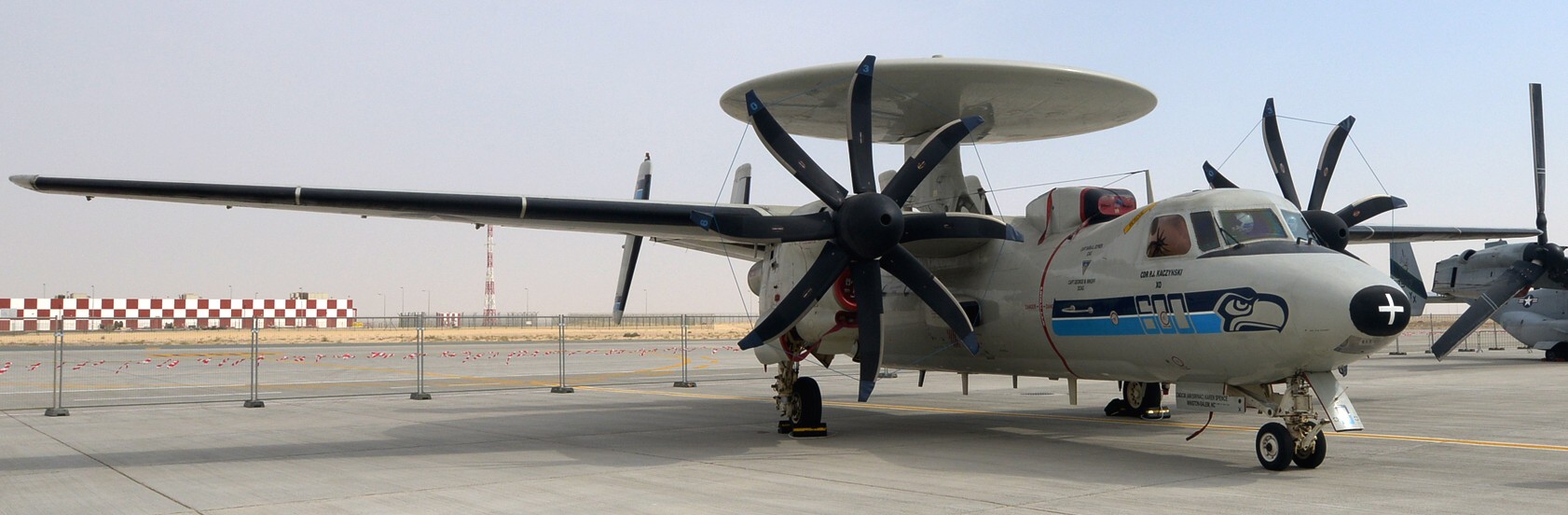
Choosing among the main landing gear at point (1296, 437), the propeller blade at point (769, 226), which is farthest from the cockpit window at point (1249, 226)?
the propeller blade at point (769, 226)

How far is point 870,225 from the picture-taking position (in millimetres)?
12727

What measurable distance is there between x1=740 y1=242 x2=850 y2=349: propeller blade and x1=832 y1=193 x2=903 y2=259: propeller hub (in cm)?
Result: 28

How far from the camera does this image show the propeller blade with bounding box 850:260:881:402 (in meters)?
13.2

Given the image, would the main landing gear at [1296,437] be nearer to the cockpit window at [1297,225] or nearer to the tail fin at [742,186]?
the cockpit window at [1297,225]

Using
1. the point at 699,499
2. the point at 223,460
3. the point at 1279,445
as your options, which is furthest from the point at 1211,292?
the point at 223,460

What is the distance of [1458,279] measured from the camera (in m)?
36.3

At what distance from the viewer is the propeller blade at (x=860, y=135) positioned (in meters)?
13.0

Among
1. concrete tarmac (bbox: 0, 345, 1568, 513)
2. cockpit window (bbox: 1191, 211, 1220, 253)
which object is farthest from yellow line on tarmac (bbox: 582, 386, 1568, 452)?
cockpit window (bbox: 1191, 211, 1220, 253)

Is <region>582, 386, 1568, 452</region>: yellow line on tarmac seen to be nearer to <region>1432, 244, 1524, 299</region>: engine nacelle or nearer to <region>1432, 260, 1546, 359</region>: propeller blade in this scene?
<region>1432, 260, 1546, 359</region>: propeller blade

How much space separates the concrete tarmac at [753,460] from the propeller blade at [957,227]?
2.70m

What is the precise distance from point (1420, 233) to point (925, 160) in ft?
40.3

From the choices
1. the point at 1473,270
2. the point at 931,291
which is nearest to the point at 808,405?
the point at 931,291

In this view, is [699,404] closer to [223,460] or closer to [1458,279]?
[223,460]

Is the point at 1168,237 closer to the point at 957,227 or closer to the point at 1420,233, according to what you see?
the point at 957,227
